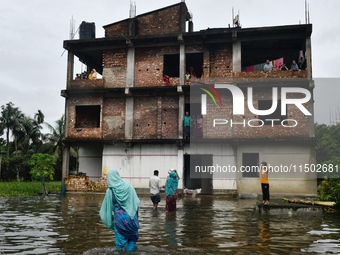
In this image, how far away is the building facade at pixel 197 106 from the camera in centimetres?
2152

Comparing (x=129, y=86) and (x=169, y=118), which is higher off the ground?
(x=129, y=86)

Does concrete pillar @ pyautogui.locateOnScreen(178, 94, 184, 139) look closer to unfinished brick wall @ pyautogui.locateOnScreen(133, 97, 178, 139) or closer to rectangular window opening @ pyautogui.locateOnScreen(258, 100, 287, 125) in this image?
unfinished brick wall @ pyautogui.locateOnScreen(133, 97, 178, 139)

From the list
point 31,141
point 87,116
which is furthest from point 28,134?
point 87,116

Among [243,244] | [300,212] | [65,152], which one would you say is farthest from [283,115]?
[243,244]

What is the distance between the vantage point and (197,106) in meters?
23.9

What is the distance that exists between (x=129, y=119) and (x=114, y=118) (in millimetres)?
1020

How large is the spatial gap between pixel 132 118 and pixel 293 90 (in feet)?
30.3

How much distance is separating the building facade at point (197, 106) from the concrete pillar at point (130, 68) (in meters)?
0.06

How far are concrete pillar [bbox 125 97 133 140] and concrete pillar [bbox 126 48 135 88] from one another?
37.6 inches

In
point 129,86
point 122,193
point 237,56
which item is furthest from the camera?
point 129,86

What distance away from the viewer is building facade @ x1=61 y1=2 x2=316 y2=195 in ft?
70.6

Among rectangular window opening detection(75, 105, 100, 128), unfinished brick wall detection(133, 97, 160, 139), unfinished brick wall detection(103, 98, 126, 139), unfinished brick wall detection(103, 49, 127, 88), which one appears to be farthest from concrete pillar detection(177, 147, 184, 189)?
rectangular window opening detection(75, 105, 100, 128)

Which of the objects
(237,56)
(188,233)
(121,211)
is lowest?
(188,233)

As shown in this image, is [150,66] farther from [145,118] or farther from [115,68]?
[145,118]
